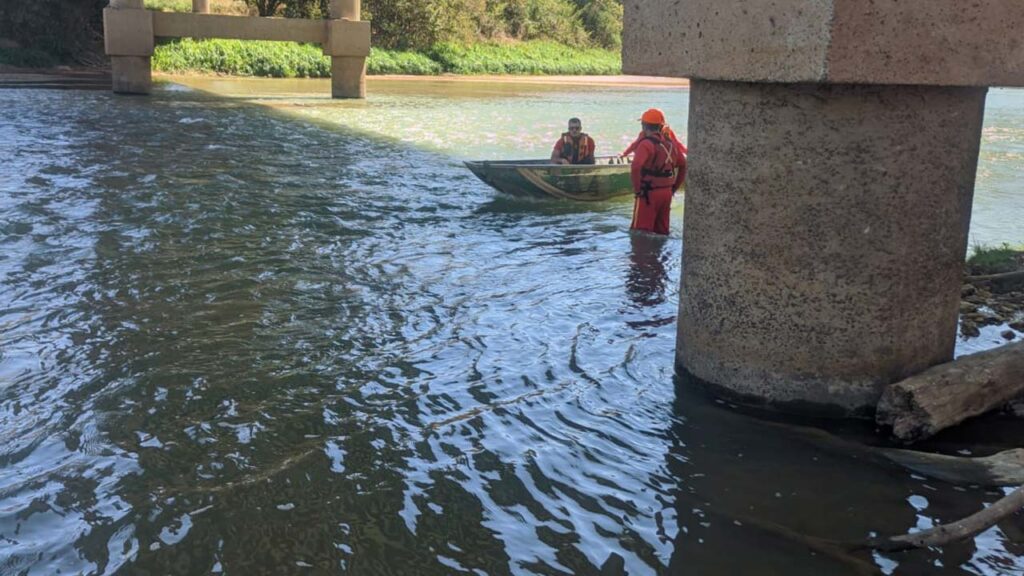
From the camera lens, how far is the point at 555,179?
49.0 ft

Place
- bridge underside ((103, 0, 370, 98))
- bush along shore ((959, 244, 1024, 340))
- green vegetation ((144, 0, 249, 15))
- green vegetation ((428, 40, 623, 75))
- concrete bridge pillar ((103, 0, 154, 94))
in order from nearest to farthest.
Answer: bush along shore ((959, 244, 1024, 340)) < concrete bridge pillar ((103, 0, 154, 94)) < bridge underside ((103, 0, 370, 98)) < green vegetation ((144, 0, 249, 15)) < green vegetation ((428, 40, 623, 75))

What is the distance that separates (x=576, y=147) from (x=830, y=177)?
33.8 ft

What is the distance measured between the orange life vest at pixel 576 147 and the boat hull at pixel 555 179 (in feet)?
2.19

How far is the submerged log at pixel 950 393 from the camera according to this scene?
5746mm

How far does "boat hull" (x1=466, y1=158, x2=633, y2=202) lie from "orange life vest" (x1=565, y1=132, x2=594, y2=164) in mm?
668

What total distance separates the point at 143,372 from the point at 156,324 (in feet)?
3.78

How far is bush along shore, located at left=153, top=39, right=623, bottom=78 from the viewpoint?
1682 inches

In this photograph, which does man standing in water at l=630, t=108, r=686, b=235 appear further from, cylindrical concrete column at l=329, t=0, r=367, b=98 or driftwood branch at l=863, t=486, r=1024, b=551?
cylindrical concrete column at l=329, t=0, r=367, b=98

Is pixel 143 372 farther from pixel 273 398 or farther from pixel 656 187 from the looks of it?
pixel 656 187

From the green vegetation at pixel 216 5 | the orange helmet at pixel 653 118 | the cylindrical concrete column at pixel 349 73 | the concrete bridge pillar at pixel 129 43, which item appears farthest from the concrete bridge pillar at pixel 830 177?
the green vegetation at pixel 216 5

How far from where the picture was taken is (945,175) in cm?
586

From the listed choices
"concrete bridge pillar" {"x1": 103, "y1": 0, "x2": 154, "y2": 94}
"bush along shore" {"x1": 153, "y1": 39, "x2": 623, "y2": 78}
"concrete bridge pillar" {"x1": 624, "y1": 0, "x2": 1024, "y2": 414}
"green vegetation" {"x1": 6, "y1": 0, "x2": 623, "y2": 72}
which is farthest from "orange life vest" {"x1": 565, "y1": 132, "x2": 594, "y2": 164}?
"bush along shore" {"x1": 153, "y1": 39, "x2": 623, "y2": 78}

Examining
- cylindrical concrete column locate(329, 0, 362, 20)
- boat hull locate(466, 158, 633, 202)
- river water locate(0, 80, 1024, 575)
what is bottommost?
river water locate(0, 80, 1024, 575)

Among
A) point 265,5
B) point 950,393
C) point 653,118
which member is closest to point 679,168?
point 653,118
